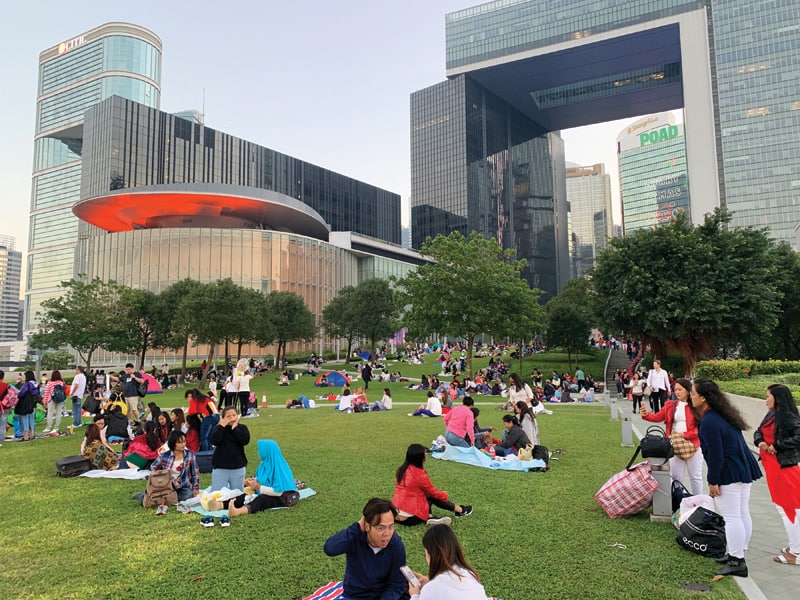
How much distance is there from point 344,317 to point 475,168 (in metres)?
87.3

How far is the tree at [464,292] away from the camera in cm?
3097

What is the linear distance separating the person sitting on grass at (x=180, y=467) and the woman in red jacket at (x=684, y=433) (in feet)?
23.9

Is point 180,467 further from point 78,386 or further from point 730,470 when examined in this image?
point 78,386

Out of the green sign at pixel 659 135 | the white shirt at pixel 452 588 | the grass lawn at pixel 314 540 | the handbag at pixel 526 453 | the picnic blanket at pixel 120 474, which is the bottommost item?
the picnic blanket at pixel 120 474

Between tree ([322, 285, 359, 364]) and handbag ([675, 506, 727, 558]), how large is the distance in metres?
51.4

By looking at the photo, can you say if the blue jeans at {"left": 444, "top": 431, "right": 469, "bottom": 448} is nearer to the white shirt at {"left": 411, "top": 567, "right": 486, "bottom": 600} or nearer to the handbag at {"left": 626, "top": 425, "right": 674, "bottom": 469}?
the handbag at {"left": 626, "top": 425, "right": 674, "bottom": 469}

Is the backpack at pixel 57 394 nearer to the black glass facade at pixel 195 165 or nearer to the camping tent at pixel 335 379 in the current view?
the camping tent at pixel 335 379

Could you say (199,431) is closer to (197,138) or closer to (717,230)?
(717,230)

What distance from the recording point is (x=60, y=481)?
970 cm

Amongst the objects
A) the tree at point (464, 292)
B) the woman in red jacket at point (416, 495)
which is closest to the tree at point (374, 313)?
the tree at point (464, 292)

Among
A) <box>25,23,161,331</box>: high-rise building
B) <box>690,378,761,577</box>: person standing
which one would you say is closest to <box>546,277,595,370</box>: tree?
<box>690,378,761,577</box>: person standing

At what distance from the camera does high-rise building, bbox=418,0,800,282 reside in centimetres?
8188

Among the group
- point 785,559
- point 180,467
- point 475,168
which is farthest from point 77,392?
point 475,168

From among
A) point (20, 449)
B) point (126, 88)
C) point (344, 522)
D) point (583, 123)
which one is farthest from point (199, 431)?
point (126, 88)
